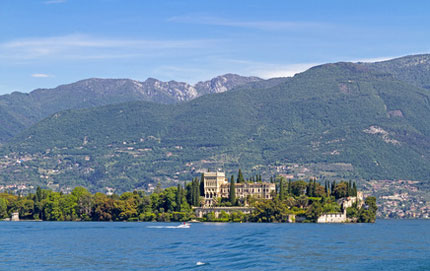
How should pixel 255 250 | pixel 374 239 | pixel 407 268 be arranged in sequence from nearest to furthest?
pixel 407 268 → pixel 255 250 → pixel 374 239

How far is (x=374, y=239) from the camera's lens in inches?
5482

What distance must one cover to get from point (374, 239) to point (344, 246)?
1852 centimetres

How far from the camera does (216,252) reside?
112 metres

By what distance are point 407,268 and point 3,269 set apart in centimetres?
4390

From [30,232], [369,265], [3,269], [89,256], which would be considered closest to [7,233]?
[30,232]

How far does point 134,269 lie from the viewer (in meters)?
95.6

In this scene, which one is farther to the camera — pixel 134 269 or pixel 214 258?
pixel 214 258

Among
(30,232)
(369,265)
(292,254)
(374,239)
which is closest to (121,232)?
(30,232)

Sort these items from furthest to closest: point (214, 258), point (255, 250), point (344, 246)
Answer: point (344, 246) → point (255, 250) → point (214, 258)

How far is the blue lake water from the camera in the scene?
322ft

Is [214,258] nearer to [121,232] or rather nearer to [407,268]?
[407,268]

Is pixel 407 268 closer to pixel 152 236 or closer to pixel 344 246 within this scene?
pixel 344 246

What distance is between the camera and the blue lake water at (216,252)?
98062 millimetres

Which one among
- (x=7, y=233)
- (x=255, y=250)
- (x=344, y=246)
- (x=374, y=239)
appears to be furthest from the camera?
(x=7, y=233)
